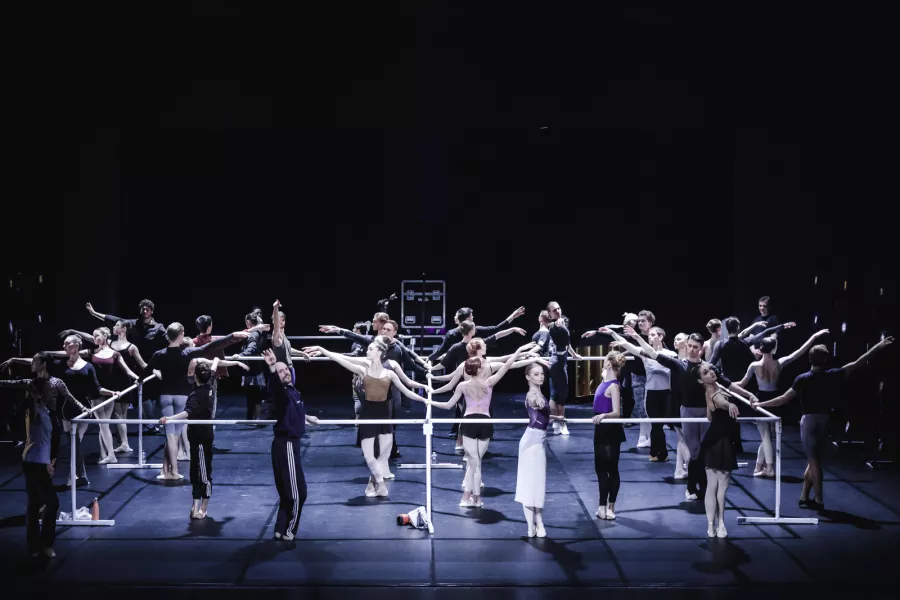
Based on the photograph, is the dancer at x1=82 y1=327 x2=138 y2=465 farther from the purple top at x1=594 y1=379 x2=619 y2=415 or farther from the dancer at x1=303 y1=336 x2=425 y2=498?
the purple top at x1=594 y1=379 x2=619 y2=415

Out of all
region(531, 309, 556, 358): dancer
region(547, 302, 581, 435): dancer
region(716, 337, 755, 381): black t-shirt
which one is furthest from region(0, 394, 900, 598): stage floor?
region(531, 309, 556, 358): dancer

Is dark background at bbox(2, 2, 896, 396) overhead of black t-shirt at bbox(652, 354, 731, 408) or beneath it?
overhead

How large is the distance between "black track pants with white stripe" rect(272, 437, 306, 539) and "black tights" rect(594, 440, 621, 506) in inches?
112

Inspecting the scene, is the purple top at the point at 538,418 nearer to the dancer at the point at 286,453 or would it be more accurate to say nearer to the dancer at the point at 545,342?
the dancer at the point at 286,453

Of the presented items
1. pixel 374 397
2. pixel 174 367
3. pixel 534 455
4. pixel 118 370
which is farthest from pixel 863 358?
pixel 118 370

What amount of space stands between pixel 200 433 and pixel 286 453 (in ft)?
3.68

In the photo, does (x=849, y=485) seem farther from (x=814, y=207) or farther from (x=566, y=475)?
(x=814, y=207)

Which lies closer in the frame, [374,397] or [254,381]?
[374,397]

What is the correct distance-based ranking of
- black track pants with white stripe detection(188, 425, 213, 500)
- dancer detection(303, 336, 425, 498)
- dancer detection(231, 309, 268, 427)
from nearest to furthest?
black track pants with white stripe detection(188, 425, 213, 500) < dancer detection(303, 336, 425, 498) < dancer detection(231, 309, 268, 427)

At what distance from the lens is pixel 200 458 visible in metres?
9.66

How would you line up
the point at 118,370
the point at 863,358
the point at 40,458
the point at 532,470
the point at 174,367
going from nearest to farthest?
the point at 40,458 → the point at 532,470 → the point at 863,358 → the point at 174,367 → the point at 118,370

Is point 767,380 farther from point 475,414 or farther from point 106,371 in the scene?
point 106,371

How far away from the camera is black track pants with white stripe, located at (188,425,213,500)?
961 centimetres

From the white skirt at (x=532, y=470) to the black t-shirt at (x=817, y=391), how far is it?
2.90 m
